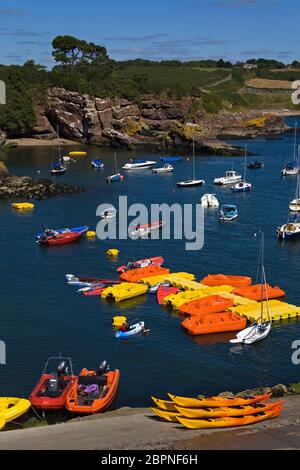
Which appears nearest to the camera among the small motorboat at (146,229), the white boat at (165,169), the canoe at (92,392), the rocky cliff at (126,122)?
the canoe at (92,392)

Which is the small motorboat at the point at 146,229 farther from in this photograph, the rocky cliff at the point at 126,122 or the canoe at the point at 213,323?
the rocky cliff at the point at 126,122

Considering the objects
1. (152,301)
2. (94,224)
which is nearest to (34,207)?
(94,224)

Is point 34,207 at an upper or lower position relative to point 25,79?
lower

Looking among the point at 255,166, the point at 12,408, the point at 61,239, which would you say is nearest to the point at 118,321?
the point at 12,408

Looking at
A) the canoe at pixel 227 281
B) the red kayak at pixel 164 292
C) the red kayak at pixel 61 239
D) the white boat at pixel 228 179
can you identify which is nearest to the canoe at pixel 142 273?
the red kayak at pixel 164 292

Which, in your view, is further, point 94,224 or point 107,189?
point 107,189
